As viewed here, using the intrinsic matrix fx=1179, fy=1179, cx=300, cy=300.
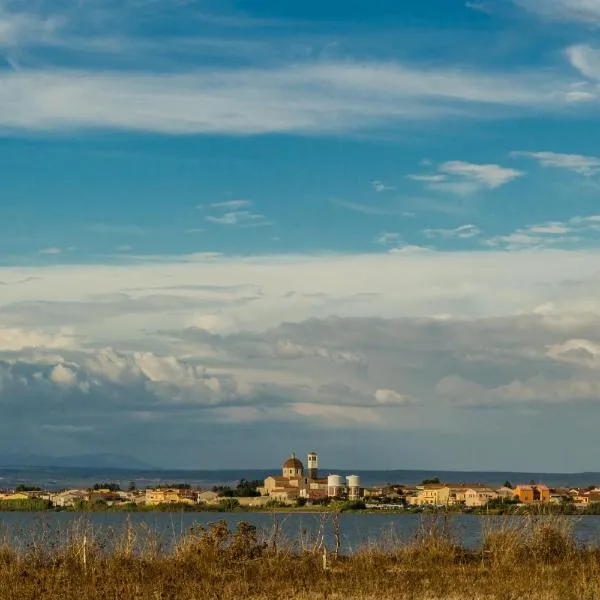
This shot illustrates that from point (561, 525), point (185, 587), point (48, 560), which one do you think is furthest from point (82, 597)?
point (561, 525)

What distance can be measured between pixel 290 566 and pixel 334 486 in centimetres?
8427

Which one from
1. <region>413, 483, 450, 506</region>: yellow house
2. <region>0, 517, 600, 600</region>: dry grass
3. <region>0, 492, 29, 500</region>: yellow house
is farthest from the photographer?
<region>0, 492, 29, 500</region>: yellow house

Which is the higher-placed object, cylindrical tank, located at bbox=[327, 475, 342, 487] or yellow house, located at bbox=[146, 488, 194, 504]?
cylindrical tank, located at bbox=[327, 475, 342, 487]

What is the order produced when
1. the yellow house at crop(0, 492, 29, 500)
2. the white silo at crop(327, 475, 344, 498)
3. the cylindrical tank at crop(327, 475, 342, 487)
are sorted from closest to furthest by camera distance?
the yellow house at crop(0, 492, 29, 500)
the white silo at crop(327, 475, 344, 498)
the cylindrical tank at crop(327, 475, 342, 487)

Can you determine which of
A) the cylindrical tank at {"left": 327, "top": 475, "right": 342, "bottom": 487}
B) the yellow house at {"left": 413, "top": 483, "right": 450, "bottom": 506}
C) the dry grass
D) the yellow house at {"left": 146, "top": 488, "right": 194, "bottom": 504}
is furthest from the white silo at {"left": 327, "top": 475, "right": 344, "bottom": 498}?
the dry grass

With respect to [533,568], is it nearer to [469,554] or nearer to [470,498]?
[469,554]

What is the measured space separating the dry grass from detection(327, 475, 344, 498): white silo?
7524 centimetres

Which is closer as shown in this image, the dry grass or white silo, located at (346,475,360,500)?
the dry grass

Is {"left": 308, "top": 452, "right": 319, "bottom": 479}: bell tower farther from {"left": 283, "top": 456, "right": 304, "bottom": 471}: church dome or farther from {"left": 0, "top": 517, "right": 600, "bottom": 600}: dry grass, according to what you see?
{"left": 0, "top": 517, "right": 600, "bottom": 600}: dry grass

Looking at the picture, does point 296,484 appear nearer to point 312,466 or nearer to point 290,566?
point 312,466

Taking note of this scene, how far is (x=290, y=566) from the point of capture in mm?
22547

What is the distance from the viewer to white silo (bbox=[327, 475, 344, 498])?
334ft

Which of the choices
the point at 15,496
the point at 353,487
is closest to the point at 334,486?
the point at 353,487

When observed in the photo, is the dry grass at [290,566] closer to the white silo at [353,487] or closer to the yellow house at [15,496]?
the yellow house at [15,496]
